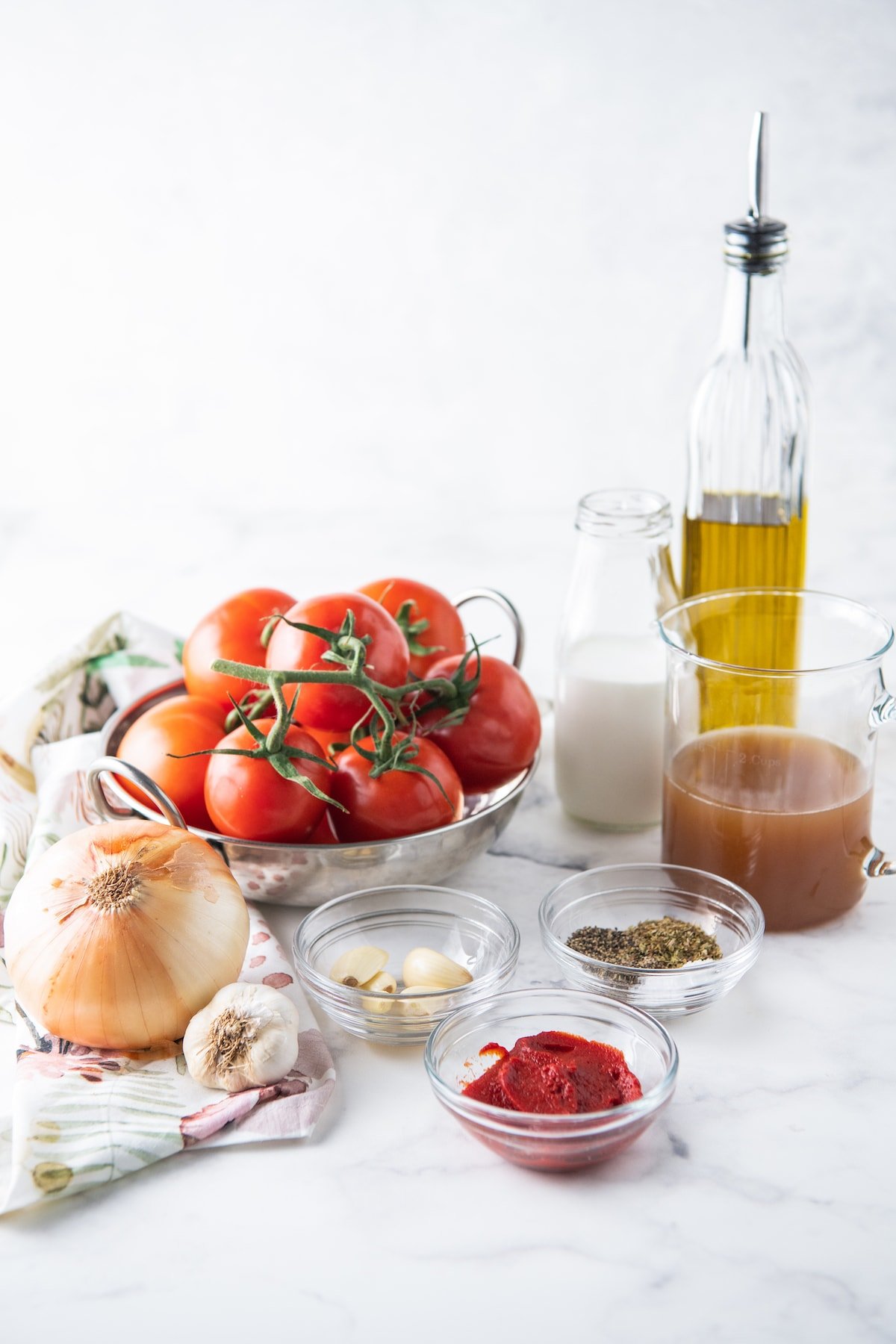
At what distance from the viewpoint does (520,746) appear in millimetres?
1089

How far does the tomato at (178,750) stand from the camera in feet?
3.38

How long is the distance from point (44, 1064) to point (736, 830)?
51cm

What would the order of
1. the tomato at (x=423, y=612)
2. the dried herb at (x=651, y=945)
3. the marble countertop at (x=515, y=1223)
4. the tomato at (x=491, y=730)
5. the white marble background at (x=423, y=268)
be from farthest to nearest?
the white marble background at (x=423, y=268)
the tomato at (x=423, y=612)
the tomato at (x=491, y=730)
the dried herb at (x=651, y=945)
the marble countertop at (x=515, y=1223)

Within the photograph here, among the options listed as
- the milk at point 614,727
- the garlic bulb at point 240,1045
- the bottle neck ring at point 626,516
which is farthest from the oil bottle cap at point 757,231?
the garlic bulb at point 240,1045

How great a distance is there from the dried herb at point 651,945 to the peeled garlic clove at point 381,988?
0.45ft

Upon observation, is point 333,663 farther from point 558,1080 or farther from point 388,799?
point 558,1080

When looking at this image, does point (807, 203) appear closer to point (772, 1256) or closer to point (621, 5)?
point (621, 5)

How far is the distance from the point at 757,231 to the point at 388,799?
21.2 inches

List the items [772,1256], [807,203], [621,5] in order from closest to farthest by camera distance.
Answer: [772,1256], [621,5], [807,203]

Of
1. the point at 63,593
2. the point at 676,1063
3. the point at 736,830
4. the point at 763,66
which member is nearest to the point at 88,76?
the point at 63,593

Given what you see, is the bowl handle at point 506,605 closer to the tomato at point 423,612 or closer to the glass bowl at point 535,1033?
the tomato at point 423,612

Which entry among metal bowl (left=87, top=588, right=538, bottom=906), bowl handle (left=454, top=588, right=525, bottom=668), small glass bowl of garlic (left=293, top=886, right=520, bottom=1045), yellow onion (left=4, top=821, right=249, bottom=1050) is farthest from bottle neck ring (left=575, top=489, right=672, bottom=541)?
yellow onion (left=4, top=821, right=249, bottom=1050)

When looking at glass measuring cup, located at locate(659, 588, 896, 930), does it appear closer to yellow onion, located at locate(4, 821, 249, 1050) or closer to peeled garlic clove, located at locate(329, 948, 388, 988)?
peeled garlic clove, located at locate(329, 948, 388, 988)

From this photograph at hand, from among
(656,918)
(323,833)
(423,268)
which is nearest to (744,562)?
(656,918)
